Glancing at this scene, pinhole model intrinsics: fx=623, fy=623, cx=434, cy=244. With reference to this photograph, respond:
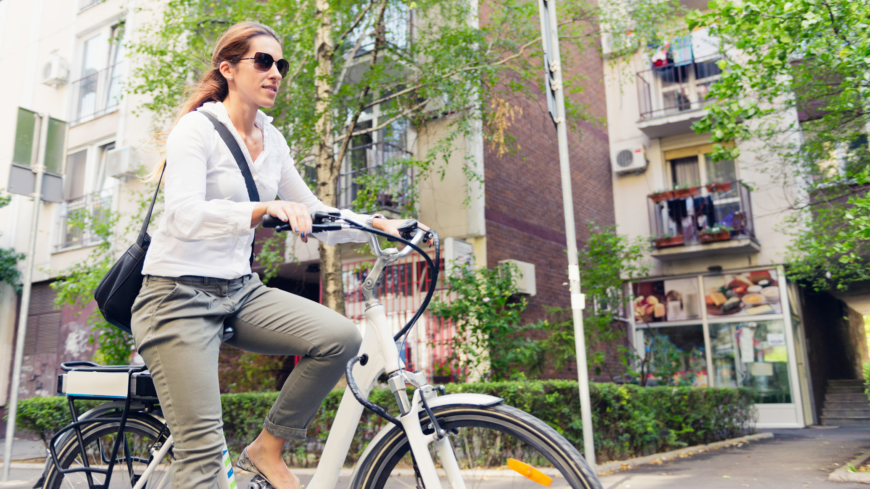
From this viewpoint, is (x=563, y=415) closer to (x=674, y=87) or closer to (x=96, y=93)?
(x=674, y=87)

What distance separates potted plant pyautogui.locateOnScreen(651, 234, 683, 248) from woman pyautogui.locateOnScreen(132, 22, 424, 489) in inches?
529

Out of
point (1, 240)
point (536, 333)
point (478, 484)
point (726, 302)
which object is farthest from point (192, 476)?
point (1, 240)

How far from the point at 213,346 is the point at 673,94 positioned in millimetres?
15745

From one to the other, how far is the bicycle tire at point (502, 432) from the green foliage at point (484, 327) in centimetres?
624

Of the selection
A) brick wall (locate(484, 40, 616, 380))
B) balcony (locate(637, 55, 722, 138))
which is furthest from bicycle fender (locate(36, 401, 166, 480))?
balcony (locate(637, 55, 722, 138))

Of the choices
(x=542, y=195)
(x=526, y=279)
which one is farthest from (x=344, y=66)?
(x=542, y=195)

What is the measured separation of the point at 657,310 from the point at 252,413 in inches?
444

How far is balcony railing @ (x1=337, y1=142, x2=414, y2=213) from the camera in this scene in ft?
32.8

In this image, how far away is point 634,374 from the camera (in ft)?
32.6

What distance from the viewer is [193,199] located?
185 cm

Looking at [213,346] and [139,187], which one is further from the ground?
[139,187]

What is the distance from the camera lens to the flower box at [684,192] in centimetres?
1445

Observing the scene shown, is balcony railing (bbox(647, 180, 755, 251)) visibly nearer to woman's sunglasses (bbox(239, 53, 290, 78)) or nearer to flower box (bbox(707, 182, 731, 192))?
flower box (bbox(707, 182, 731, 192))

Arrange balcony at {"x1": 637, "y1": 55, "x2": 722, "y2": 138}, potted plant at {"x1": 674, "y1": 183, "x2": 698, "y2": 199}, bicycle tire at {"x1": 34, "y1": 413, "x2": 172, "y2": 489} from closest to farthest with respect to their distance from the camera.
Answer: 1. bicycle tire at {"x1": 34, "y1": 413, "x2": 172, "y2": 489}
2. potted plant at {"x1": 674, "y1": 183, "x2": 698, "y2": 199}
3. balcony at {"x1": 637, "y1": 55, "x2": 722, "y2": 138}
